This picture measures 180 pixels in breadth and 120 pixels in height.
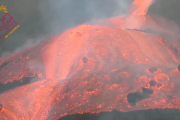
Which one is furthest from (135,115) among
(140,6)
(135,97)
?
(140,6)

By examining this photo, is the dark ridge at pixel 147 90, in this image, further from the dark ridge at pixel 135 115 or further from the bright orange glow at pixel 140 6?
the bright orange glow at pixel 140 6

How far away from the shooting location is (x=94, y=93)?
1521mm

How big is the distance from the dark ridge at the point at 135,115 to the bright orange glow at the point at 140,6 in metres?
1.39

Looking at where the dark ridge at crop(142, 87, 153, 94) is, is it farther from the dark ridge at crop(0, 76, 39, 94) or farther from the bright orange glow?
the bright orange glow

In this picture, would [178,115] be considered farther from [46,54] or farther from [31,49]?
[31,49]

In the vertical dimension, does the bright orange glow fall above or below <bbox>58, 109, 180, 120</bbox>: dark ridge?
above

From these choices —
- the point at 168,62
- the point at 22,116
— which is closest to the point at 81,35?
the point at 168,62

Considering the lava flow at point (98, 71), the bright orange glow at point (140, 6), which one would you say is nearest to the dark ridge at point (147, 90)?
the lava flow at point (98, 71)

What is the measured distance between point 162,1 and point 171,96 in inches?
49.7

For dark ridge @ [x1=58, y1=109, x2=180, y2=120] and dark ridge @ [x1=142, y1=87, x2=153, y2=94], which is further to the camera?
dark ridge @ [x1=142, y1=87, x2=153, y2=94]

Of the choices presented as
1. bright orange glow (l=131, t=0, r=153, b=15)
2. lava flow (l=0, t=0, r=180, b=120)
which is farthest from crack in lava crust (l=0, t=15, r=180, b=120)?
bright orange glow (l=131, t=0, r=153, b=15)

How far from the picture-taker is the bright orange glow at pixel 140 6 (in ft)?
7.86

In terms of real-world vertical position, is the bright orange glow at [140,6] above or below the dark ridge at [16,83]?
above

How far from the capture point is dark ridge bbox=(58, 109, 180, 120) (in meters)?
1.32
